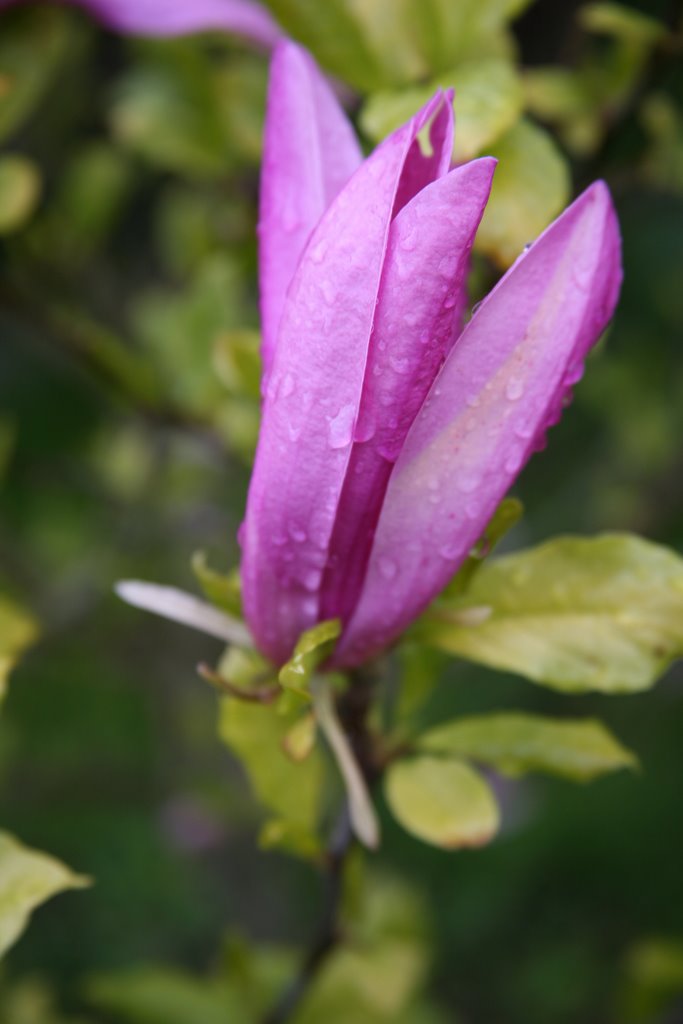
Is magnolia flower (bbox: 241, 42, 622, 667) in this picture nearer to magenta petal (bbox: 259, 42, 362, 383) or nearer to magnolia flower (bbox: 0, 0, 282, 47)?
magenta petal (bbox: 259, 42, 362, 383)

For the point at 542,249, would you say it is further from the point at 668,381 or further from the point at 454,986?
the point at 454,986

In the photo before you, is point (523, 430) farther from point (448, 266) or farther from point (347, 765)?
point (347, 765)

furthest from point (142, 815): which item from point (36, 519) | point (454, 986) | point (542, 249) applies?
point (542, 249)

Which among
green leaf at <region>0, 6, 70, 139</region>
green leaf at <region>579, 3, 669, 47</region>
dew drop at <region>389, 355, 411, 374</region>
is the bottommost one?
dew drop at <region>389, 355, 411, 374</region>

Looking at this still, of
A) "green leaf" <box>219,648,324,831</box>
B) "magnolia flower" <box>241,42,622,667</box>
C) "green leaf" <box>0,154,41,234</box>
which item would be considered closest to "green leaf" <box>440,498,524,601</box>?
"magnolia flower" <box>241,42,622,667</box>

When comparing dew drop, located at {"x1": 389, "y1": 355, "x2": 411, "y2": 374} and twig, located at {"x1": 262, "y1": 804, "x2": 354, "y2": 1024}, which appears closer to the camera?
dew drop, located at {"x1": 389, "y1": 355, "x2": 411, "y2": 374}

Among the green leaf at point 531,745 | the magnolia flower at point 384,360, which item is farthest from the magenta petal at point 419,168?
the green leaf at point 531,745
